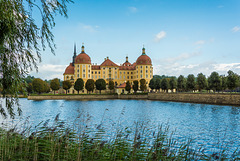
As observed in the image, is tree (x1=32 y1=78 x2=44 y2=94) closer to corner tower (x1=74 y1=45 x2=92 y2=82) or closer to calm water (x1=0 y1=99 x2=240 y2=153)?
corner tower (x1=74 y1=45 x2=92 y2=82)

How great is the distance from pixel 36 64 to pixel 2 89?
53.0 inches

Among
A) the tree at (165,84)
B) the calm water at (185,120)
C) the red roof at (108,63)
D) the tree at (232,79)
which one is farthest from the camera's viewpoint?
the red roof at (108,63)

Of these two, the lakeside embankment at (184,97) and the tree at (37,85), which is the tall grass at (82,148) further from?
the tree at (37,85)

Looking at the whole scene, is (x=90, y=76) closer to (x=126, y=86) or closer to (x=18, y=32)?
(x=126, y=86)

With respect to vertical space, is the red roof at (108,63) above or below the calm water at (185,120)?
above

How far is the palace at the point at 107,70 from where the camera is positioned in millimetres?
95062

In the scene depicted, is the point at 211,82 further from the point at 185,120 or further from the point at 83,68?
the point at 83,68

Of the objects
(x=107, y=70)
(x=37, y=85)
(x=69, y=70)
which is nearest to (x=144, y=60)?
(x=107, y=70)

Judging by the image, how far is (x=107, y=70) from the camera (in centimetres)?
10062

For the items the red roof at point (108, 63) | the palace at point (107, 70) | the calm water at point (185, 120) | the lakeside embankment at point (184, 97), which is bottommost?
the calm water at point (185, 120)

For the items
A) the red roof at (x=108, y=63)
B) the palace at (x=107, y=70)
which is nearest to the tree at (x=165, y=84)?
the palace at (x=107, y=70)

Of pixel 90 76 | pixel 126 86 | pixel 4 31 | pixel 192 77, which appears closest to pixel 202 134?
pixel 4 31

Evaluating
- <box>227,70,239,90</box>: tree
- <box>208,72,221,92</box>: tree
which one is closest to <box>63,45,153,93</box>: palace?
<box>208,72,221,92</box>: tree

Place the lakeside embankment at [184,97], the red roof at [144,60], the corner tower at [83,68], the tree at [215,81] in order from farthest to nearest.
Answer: the red roof at [144,60] → the corner tower at [83,68] → the tree at [215,81] → the lakeside embankment at [184,97]
